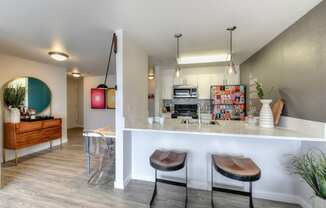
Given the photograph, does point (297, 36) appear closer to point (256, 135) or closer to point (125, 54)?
point (256, 135)

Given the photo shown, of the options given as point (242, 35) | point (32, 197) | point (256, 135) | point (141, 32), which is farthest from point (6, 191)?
point (242, 35)

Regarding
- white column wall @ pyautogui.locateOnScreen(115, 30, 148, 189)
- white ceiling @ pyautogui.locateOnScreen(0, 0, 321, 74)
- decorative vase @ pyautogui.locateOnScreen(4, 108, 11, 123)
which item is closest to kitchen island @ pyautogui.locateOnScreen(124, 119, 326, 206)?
white column wall @ pyautogui.locateOnScreen(115, 30, 148, 189)

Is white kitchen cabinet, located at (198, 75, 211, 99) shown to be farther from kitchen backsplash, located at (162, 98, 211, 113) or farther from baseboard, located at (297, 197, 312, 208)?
baseboard, located at (297, 197, 312, 208)

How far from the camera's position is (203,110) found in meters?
4.79

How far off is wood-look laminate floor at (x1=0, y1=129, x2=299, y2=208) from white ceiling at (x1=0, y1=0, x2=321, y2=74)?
2406 millimetres

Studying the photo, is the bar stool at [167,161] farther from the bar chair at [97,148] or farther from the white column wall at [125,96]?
the bar chair at [97,148]

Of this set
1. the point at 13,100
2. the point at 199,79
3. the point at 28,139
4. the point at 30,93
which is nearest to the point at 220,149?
the point at 199,79

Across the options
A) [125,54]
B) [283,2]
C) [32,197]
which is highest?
[283,2]

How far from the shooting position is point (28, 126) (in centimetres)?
347

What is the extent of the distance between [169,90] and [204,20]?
296 cm

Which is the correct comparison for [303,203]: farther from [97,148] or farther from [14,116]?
[14,116]

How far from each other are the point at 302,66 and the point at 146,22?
2.04 metres

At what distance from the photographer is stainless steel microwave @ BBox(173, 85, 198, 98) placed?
4.50 m

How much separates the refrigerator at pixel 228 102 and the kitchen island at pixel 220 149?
1.94 metres
